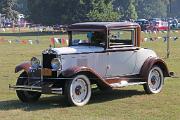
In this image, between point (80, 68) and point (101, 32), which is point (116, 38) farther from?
point (80, 68)

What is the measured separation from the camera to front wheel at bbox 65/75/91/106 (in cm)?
1127

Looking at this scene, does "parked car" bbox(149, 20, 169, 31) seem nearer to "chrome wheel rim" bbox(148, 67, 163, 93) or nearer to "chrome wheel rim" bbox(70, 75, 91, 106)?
"chrome wheel rim" bbox(148, 67, 163, 93)

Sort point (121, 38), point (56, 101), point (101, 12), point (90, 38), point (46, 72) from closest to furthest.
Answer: point (46, 72) < point (56, 101) < point (90, 38) < point (121, 38) < point (101, 12)

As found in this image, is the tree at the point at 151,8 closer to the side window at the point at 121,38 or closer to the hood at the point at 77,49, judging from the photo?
the side window at the point at 121,38

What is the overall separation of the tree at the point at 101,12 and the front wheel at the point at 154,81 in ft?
169

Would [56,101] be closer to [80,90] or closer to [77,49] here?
[80,90]

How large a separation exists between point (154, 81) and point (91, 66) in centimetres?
220

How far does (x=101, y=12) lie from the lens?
67812mm

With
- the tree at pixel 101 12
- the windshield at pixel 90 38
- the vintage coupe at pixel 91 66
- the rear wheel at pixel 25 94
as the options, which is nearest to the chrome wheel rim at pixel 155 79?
the vintage coupe at pixel 91 66

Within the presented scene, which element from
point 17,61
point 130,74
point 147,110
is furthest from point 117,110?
point 17,61

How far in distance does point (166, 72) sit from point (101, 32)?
2379 mm

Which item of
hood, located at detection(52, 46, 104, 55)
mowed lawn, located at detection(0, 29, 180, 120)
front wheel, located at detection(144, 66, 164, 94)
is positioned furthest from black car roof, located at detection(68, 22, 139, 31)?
mowed lawn, located at detection(0, 29, 180, 120)

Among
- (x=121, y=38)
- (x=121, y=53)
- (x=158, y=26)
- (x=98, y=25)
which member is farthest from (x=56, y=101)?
(x=158, y=26)

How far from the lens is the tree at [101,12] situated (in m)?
65.2
